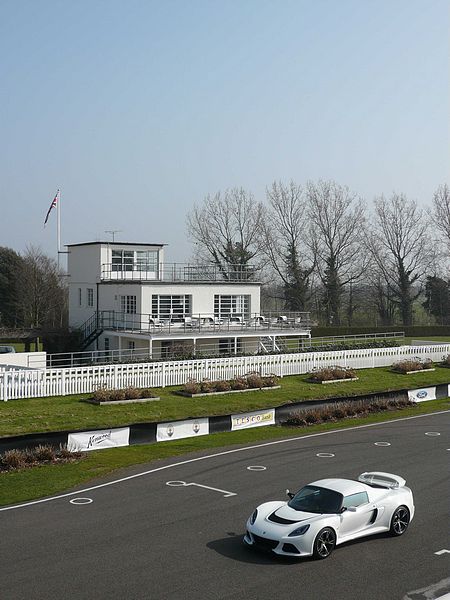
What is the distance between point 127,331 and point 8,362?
10.9m

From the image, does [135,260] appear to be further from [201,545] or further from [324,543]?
[324,543]

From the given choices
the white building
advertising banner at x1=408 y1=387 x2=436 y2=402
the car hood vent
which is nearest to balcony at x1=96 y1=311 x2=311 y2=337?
the white building

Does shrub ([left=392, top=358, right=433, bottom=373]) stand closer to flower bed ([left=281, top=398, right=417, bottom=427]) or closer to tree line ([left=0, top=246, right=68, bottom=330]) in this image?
flower bed ([left=281, top=398, right=417, bottom=427])

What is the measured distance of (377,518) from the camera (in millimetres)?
15906

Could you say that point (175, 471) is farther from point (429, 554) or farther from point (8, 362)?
point (8, 362)

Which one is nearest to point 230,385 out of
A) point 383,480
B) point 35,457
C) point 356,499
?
point 35,457

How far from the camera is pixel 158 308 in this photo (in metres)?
53.6

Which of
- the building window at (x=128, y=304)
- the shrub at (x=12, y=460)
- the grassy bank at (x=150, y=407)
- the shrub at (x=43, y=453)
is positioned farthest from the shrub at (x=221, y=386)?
the building window at (x=128, y=304)

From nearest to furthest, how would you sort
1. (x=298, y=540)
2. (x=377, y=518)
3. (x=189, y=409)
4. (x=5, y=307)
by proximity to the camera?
1. (x=298, y=540)
2. (x=377, y=518)
3. (x=189, y=409)
4. (x=5, y=307)

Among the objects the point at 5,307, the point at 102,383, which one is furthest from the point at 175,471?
the point at 5,307

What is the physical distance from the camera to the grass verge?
2078 cm

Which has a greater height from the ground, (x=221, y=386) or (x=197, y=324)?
(x=197, y=324)

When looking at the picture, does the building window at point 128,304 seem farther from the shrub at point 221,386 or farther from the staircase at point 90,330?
the shrub at point 221,386

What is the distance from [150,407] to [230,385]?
620 centimetres
